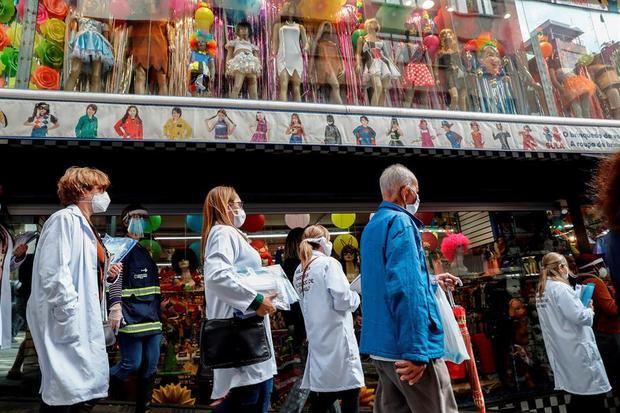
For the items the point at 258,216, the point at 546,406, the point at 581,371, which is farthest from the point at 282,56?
the point at 546,406

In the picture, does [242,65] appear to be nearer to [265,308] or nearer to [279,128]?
[279,128]

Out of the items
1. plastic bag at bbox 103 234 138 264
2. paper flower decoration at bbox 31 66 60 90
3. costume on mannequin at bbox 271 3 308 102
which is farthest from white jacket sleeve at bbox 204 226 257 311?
paper flower decoration at bbox 31 66 60 90

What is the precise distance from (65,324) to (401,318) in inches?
70.1

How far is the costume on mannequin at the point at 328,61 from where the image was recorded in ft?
19.1

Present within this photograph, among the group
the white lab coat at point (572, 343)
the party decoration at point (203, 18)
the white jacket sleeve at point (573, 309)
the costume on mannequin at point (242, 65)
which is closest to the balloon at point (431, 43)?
the costume on mannequin at point (242, 65)

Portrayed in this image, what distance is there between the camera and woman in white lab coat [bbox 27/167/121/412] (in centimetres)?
208

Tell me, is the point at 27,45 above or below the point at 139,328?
above

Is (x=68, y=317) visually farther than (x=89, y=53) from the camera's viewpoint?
No

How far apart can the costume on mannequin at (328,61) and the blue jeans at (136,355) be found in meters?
3.94

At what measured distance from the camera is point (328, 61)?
6.05 meters

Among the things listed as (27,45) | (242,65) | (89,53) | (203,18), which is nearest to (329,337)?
(242,65)

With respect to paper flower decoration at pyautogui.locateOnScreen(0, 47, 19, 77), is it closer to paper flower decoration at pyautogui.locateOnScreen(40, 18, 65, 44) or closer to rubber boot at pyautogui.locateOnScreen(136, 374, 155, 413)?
paper flower decoration at pyautogui.locateOnScreen(40, 18, 65, 44)

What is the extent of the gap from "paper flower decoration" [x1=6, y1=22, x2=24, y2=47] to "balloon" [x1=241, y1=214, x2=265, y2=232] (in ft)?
11.9

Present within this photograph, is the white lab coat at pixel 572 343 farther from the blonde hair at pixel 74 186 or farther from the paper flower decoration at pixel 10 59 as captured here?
the paper flower decoration at pixel 10 59
